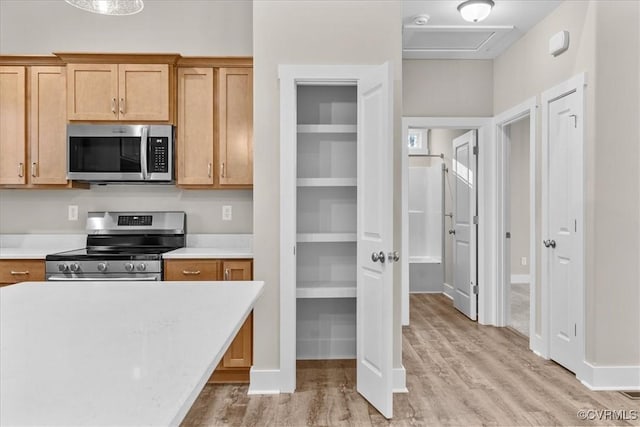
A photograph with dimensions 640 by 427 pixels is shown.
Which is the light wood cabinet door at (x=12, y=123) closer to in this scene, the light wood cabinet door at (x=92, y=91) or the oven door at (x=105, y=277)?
the light wood cabinet door at (x=92, y=91)

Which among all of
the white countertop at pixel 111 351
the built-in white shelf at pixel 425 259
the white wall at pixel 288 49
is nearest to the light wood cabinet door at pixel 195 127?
the white wall at pixel 288 49

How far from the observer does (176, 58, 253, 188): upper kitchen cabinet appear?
3.47 metres

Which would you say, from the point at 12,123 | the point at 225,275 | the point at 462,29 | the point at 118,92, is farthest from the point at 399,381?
the point at 12,123

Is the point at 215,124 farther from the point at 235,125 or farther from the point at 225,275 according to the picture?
the point at 225,275

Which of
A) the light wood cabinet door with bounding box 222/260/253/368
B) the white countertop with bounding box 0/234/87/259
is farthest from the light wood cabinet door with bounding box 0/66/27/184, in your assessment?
the light wood cabinet door with bounding box 222/260/253/368

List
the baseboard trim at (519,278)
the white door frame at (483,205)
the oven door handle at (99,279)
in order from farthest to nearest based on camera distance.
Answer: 1. the baseboard trim at (519,278)
2. the white door frame at (483,205)
3. the oven door handle at (99,279)

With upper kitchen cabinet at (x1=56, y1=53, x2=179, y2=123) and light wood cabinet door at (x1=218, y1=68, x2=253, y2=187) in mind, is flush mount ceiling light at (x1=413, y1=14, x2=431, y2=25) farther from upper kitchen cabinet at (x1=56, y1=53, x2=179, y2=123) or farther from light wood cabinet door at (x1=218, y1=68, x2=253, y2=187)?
upper kitchen cabinet at (x1=56, y1=53, x2=179, y2=123)

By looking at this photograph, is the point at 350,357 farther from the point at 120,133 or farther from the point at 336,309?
the point at 120,133

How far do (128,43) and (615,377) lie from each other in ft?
14.6

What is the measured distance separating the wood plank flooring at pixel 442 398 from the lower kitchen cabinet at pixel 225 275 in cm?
16

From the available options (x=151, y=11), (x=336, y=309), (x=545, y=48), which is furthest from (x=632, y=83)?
(x=151, y=11)

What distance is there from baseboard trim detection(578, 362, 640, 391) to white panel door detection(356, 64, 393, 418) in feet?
4.83

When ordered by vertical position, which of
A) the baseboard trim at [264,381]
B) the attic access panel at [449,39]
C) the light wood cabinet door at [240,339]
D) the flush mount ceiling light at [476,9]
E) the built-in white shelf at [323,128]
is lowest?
the baseboard trim at [264,381]

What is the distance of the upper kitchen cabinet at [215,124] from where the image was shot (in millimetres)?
3473
